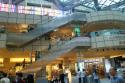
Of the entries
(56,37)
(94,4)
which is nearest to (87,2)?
(94,4)

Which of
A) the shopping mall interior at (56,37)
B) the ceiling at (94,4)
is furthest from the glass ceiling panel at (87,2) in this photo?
the shopping mall interior at (56,37)

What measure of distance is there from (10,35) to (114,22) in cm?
1298

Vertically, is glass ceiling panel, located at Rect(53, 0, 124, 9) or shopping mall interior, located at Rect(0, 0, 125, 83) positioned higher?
glass ceiling panel, located at Rect(53, 0, 124, 9)

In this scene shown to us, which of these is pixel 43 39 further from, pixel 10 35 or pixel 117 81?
pixel 117 81

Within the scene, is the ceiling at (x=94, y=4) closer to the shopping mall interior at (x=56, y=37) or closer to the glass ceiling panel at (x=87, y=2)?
the glass ceiling panel at (x=87, y=2)

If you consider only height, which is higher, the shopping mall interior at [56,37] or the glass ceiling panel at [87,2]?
the glass ceiling panel at [87,2]

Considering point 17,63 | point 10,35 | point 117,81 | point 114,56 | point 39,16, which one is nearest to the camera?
point 117,81

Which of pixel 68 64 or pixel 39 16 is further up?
pixel 39 16

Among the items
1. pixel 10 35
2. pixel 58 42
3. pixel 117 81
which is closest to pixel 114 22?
pixel 58 42

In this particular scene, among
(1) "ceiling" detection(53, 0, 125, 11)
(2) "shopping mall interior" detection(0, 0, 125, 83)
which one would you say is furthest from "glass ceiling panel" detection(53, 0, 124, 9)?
(2) "shopping mall interior" detection(0, 0, 125, 83)

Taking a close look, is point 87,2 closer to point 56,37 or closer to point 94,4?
point 94,4

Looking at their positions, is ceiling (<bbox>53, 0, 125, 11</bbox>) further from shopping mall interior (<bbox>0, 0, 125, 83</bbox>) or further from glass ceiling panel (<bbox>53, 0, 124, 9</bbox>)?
shopping mall interior (<bbox>0, 0, 125, 83</bbox>)

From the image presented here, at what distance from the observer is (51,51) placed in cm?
2483

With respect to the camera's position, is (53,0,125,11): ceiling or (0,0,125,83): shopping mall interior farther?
(53,0,125,11): ceiling
